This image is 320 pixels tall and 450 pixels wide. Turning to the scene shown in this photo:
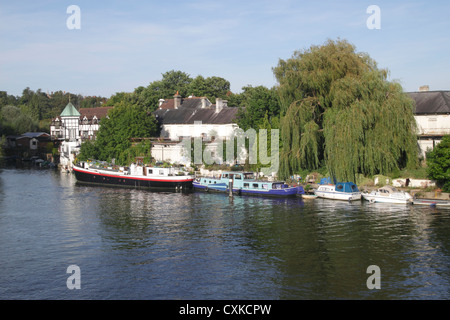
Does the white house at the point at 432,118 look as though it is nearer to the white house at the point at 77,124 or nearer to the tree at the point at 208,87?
the tree at the point at 208,87

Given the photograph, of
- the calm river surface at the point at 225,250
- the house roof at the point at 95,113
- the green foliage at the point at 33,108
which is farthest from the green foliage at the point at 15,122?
the calm river surface at the point at 225,250

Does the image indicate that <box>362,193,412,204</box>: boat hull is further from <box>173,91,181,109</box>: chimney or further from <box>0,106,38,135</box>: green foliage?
<box>0,106,38,135</box>: green foliage

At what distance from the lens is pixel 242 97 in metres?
97.2

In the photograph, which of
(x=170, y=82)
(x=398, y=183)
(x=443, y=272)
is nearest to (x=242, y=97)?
(x=170, y=82)

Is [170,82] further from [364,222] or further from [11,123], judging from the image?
[364,222]

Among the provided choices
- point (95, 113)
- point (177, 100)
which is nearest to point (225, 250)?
point (177, 100)

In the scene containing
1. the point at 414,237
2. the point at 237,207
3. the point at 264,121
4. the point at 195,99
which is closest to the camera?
the point at 414,237

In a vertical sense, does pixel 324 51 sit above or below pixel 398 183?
above

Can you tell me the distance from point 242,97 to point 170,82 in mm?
24674

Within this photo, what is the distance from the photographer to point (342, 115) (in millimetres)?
46344

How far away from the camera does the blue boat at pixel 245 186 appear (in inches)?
1923

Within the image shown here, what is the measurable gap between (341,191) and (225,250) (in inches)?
783

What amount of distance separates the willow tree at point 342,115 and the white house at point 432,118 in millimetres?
5779
